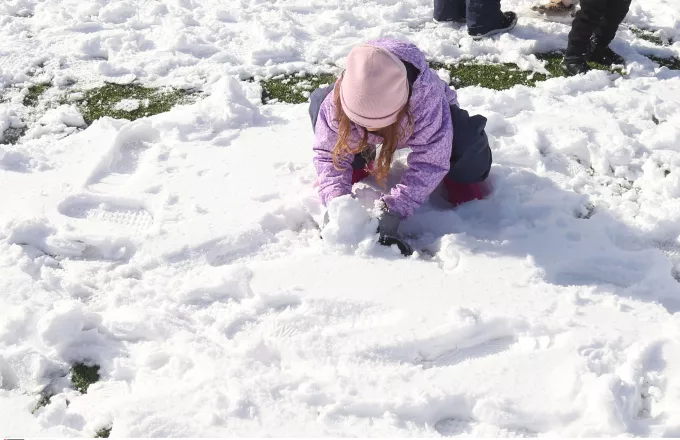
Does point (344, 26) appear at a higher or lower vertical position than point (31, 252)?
higher

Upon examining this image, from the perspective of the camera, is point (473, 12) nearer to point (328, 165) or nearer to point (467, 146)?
point (467, 146)

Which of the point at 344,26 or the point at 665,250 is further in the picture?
the point at 344,26

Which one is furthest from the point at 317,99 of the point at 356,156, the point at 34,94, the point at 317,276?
the point at 34,94

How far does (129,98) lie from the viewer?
317 centimetres

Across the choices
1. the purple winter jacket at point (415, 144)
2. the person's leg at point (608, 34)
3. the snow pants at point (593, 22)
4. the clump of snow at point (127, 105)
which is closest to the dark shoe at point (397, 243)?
the purple winter jacket at point (415, 144)

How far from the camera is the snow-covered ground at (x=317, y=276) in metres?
1.79

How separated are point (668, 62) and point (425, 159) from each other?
1894mm

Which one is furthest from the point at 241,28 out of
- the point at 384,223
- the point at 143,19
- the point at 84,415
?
the point at 84,415

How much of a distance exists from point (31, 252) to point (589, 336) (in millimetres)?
1955

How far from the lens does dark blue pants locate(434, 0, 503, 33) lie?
11.2 feet

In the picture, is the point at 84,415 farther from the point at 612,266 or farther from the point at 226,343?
the point at 612,266

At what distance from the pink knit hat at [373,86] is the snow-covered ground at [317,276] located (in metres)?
0.40

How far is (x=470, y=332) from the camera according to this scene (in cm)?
196

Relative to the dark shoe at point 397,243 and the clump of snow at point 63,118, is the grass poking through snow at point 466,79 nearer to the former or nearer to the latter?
the clump of snow at point 63,118
